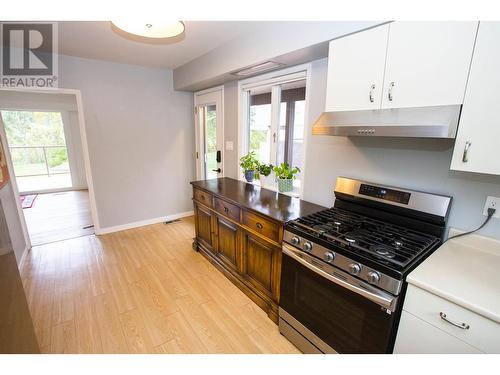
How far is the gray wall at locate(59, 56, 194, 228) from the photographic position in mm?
3176

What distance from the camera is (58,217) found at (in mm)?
4188

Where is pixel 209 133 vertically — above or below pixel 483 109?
below

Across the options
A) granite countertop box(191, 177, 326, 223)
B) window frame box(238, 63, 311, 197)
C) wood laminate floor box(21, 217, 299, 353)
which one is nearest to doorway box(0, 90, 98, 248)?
wood laminate floor box(21, 217, 299, 353)

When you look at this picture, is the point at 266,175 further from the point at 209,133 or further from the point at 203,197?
the point at 209,133

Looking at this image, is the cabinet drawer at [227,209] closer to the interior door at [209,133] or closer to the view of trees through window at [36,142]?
the interior door at [209,133]

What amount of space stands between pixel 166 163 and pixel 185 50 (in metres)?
1.80

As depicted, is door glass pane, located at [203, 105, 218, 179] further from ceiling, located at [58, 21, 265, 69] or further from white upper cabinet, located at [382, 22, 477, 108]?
white upper cabinet, located at [382, 22, 477, 108]

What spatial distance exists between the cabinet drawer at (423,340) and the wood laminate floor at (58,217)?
13.0 ft

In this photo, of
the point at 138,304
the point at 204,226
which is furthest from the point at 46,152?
the point at 138,304

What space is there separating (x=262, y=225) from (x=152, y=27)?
59.5 inches

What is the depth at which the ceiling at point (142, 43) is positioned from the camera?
2.09 m

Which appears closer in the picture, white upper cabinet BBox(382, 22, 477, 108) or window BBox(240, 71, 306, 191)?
white upper cabinet BBox(382, 22, 477, 108)

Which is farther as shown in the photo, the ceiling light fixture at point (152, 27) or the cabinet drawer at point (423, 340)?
the ceiling light fixture at point (152, 27)

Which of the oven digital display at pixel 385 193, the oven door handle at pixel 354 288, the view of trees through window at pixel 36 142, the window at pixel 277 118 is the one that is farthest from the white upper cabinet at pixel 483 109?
the view of trees through window at pixel 36 142
